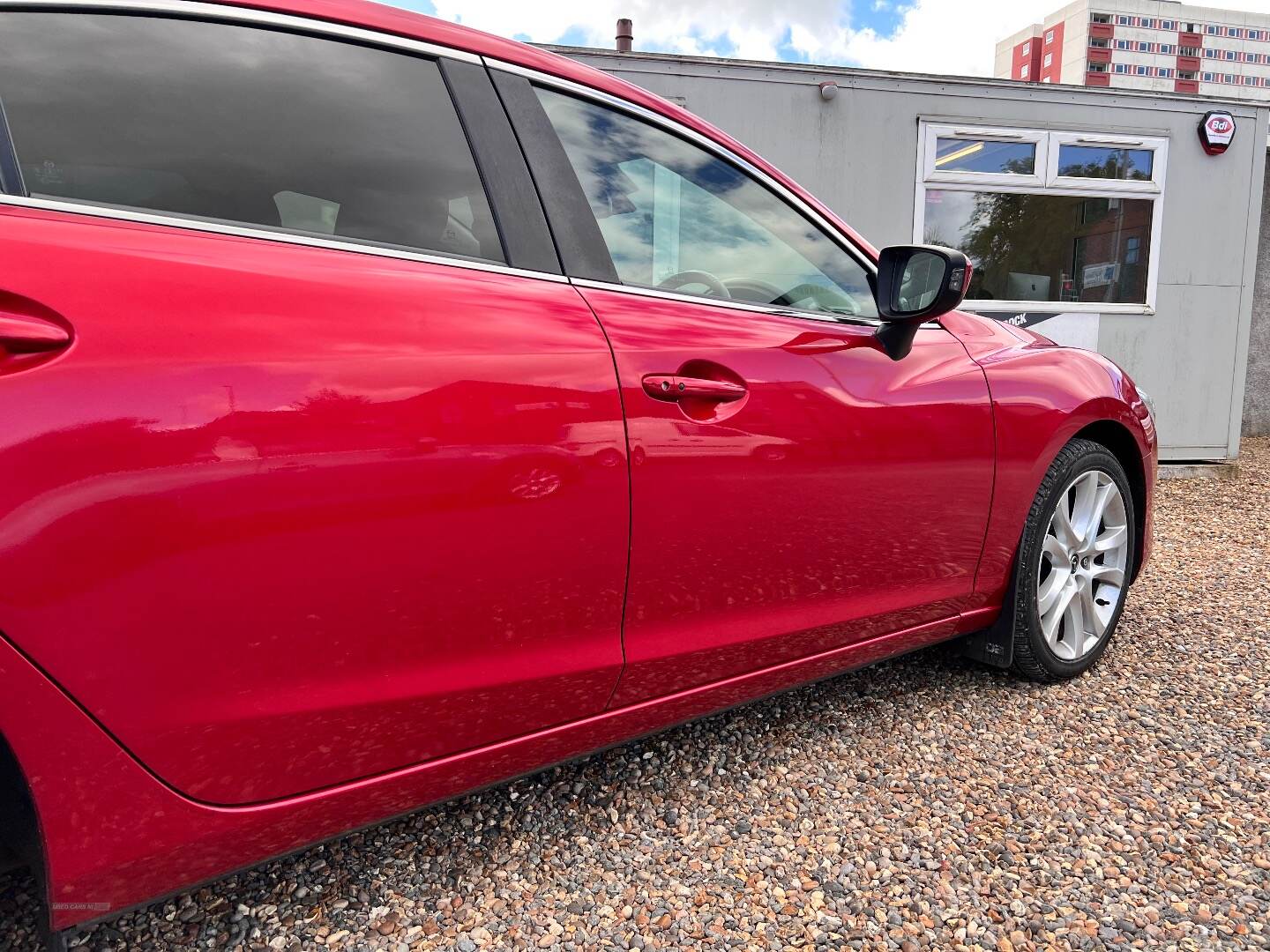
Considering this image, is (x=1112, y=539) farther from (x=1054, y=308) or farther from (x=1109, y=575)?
(x=1054, y=308)

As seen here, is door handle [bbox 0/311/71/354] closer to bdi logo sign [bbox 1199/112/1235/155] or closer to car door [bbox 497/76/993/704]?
car door [bbox 497/76/993/704]

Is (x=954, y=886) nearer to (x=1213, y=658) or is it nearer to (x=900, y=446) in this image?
(x=900, y=446)

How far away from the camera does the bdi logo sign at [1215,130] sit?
6.79 m

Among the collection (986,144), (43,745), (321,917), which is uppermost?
(986,144)

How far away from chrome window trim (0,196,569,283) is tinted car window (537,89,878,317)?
29 cm

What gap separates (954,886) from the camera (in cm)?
163

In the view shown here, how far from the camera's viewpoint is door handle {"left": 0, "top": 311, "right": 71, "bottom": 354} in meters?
0.95

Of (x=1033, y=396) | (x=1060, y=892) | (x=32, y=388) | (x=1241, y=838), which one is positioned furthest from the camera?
(x=1033, y=396)

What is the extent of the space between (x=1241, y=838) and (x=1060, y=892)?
53 cm

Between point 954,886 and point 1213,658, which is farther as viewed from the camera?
point 1213,658

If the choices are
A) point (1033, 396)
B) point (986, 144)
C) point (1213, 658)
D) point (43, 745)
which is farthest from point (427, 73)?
point (986, 144)

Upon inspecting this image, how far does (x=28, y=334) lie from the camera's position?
3.15 feet

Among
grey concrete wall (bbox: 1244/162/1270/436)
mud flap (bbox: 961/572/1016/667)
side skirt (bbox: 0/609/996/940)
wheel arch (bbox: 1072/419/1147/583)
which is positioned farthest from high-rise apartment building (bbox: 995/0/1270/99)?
side skirt (bbox: 0/609/996/940)

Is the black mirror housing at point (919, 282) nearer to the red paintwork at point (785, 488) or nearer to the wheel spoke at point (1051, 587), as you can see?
the red paintwork at point (785, 488)
